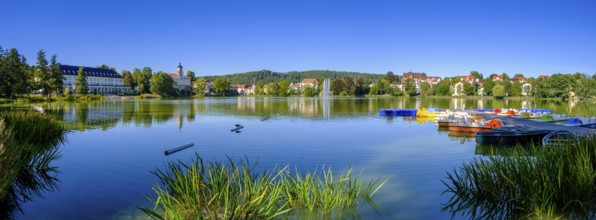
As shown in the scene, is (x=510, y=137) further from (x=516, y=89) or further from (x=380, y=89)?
(x=380, y=89)

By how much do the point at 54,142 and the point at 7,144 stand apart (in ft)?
42.2

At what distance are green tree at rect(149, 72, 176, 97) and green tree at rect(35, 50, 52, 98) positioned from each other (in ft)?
113

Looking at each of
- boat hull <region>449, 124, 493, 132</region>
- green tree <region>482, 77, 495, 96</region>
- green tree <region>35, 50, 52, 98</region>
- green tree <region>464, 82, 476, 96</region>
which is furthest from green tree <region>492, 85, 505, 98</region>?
green tree <region>35, 50, 52, 98</region>

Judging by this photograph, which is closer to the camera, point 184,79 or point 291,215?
point 291,215

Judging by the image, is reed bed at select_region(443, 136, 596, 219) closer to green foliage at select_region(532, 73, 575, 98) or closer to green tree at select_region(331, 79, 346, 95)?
green foliage at select_region(532, 73, 575, 98)

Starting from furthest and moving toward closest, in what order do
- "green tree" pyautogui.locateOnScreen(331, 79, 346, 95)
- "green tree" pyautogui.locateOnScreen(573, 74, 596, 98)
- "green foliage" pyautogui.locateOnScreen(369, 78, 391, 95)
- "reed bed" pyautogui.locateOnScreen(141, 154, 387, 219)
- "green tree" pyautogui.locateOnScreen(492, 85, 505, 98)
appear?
"green tree" pyautogui.locateOnScreen(331, 79, 346, 95) < "green foliage" pyautogui.locateOnScreen(369, 78, 391, 95) < "green tree" pyautogui.locateOnScreen(492, 85, 505, 98) < "green tree" pyautogui.locateOnScreen(573, 74, 596, 98) < "reed bed" pyautogui.locateOnScreen(141, 154, 387, 219)

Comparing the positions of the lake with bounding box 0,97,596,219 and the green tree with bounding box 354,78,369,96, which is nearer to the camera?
the lake with bounding box 0,97,596,219

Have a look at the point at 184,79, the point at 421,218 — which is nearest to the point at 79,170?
the point at 421,218

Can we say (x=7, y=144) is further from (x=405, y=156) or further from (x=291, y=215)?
(x=405, y=156)

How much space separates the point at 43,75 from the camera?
78.8 meters

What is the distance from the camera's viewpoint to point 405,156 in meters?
17.1

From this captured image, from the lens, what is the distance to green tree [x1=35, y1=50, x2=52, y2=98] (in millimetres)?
78619

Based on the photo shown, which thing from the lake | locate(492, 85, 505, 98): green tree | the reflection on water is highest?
locate(492, 85, 505, 98): green tree

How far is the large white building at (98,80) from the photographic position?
12081 cm
